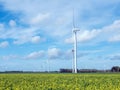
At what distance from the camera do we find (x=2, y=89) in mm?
20469

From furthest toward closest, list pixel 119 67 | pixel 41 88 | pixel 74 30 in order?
pixel 119 67 < pixel 74 30 < pixel 41 88

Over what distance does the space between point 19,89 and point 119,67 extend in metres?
109

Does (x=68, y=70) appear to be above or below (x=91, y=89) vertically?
above

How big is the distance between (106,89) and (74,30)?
173ft

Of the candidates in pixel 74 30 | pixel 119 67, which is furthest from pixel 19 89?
pixel 119 67

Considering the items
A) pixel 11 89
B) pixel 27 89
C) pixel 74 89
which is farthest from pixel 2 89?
pixel 74 89

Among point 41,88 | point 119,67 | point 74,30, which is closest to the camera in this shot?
point 41,88

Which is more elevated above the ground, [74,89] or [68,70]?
[68,70]

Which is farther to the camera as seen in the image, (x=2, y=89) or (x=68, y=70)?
(x=68, y=70)

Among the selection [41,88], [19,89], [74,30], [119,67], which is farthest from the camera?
Answer: [119,67]

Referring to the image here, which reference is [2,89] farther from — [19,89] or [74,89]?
[74,89]

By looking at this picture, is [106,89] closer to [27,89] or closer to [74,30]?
[27,89]

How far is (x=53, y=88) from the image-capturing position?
819 inches

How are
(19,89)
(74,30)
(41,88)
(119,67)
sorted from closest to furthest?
(19,89)
(41,88)
(74,30)
(119,67)
